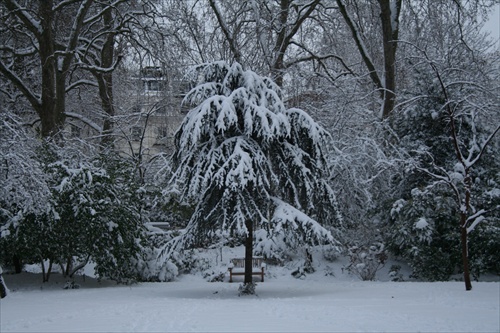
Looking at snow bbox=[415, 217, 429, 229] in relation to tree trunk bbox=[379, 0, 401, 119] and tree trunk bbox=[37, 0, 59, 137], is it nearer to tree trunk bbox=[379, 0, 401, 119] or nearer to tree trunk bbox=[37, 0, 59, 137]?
tree trunk bbox=[379, 0, 401, 119]

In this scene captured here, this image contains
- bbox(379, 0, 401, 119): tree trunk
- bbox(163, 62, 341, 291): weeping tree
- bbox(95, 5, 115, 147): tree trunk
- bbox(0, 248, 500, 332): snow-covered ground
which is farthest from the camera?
bbox(95, 5, 115, 147): tree trunk

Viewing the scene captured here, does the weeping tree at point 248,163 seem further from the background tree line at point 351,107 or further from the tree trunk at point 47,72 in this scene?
the tree trunk at point 47,72

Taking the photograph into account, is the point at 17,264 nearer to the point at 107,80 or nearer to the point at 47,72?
the point at 47,72

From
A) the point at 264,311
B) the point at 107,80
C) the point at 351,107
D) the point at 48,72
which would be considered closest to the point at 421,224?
the point at 351,107

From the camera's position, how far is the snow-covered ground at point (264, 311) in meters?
6.71

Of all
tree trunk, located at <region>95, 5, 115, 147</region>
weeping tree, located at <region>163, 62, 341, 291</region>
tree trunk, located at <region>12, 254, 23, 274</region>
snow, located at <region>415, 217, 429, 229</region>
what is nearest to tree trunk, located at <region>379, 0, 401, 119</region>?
snow, located at <region>415, 217, 429, 229</region>

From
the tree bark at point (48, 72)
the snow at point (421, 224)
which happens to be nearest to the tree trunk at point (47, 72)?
the tree bark at point (48, 72)

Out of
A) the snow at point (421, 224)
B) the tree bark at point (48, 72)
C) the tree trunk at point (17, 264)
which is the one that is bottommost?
the tree trunk at point (17, 264)

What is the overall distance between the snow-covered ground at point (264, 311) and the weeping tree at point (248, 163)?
1.43 m

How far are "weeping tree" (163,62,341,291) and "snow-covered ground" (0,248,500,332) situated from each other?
1.43m

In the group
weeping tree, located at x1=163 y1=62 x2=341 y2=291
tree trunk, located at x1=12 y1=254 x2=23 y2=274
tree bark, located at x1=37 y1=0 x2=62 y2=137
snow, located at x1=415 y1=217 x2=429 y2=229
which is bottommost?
tree trunk, located at x1=12 y1=254 x2=23 y2=274

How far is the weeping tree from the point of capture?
32.9 feet

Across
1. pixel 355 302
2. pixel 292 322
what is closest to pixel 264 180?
pixel 355 302

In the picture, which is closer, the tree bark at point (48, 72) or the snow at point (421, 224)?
the snow at point (421, 224)
